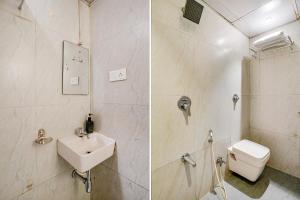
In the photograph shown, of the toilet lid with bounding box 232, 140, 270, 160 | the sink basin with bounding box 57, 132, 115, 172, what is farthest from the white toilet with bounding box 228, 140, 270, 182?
the sink basin with bounding box 57, 132, 115, 172

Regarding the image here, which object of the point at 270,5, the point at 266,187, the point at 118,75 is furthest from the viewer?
the point at 118,75

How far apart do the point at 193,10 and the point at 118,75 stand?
1.99 feet

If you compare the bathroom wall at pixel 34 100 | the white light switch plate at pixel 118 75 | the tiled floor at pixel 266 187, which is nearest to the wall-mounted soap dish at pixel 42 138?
the bathroom wall at pixel 34 100

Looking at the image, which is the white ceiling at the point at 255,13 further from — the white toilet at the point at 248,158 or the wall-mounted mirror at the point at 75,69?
the wall-mounted mirror at the point at 75,69

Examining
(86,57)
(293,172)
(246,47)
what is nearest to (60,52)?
(86,57)

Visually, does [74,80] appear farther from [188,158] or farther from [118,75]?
[188,158]

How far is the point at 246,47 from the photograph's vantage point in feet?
2.60

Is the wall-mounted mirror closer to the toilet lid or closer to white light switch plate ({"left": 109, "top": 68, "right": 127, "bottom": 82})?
white light switch plate ({"left": 109, "top": 68, "right": 127, "bottom": 82})

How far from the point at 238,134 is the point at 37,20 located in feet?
4.83

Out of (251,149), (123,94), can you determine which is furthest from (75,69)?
(251,149)

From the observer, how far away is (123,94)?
1019 mm

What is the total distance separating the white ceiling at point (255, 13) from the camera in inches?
25.9

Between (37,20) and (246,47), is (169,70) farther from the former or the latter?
(37,20)

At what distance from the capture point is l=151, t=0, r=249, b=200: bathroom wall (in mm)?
821
